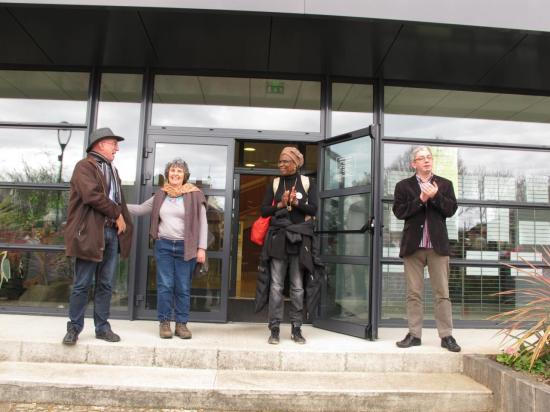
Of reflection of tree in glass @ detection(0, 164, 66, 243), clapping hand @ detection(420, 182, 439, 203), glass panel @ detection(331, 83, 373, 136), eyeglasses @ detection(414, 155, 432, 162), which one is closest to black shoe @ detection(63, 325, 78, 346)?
reflection of tree in glass @ detection(0, 164, 66, 243)

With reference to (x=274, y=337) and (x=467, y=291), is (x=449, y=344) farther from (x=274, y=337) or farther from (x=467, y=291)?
(x=467, y=291)

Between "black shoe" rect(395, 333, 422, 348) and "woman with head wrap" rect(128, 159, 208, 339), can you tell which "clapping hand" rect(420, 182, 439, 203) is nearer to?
"black shoe" rect(395, 333, 422, 348)

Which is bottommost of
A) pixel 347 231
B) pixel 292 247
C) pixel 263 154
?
pixel 292 247

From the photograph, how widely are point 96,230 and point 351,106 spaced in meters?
3.38

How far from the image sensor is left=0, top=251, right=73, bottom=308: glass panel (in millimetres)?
5336

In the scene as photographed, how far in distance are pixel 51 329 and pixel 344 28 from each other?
4.08 metres

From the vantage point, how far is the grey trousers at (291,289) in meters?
4.21

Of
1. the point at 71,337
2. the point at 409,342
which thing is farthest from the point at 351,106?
the point at 71,337

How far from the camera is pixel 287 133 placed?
18.2 feet

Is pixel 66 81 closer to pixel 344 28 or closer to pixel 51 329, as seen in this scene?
pixel 51 329

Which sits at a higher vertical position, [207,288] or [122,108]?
[122,108]

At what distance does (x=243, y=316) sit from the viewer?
5.54m

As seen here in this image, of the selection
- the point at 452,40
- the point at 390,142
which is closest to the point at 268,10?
the point at 452,40

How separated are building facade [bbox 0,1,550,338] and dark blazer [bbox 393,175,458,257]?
473 mm
